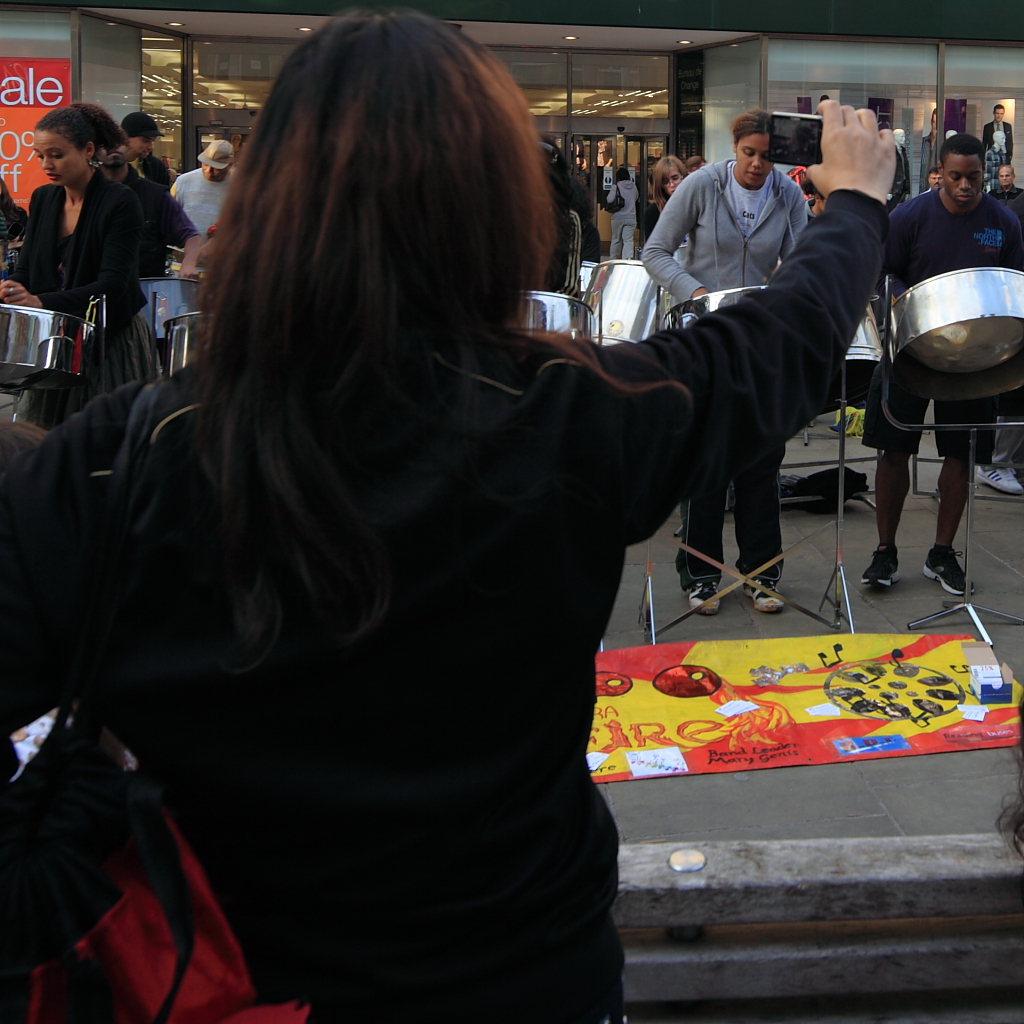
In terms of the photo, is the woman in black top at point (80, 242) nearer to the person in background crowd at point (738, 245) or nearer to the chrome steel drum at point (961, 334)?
the person in background crowd at point (738, 245)

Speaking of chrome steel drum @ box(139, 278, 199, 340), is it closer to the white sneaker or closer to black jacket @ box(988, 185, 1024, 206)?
the white sneaker

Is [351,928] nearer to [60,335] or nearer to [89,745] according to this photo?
[89,745]

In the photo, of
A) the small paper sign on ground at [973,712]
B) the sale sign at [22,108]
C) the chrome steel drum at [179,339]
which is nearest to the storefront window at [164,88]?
the sale sign at [22,108]

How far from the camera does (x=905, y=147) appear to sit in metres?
10.8

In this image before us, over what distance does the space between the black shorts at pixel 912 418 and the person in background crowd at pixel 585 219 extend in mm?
1065

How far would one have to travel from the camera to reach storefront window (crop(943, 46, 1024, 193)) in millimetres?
11023

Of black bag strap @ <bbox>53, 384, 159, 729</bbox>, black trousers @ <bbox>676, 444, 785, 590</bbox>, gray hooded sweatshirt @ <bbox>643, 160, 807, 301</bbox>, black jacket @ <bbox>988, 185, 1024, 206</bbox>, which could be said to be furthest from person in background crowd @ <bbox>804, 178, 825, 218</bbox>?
black jacket @ <bbox>988, 185, 1024, 206</bbox>

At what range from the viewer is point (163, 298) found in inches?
155

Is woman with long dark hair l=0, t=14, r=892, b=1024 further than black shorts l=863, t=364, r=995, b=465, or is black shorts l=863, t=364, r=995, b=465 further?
black shorts l=863, t=364, r=995, b=465

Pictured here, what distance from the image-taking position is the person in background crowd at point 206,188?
5.42 m

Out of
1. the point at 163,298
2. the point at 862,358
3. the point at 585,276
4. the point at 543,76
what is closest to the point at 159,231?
the point at 163,298

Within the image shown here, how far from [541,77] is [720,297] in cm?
903

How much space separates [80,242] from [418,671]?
9.78 ft

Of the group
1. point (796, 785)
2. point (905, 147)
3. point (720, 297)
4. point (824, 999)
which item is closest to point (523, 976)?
point (824, 999)
